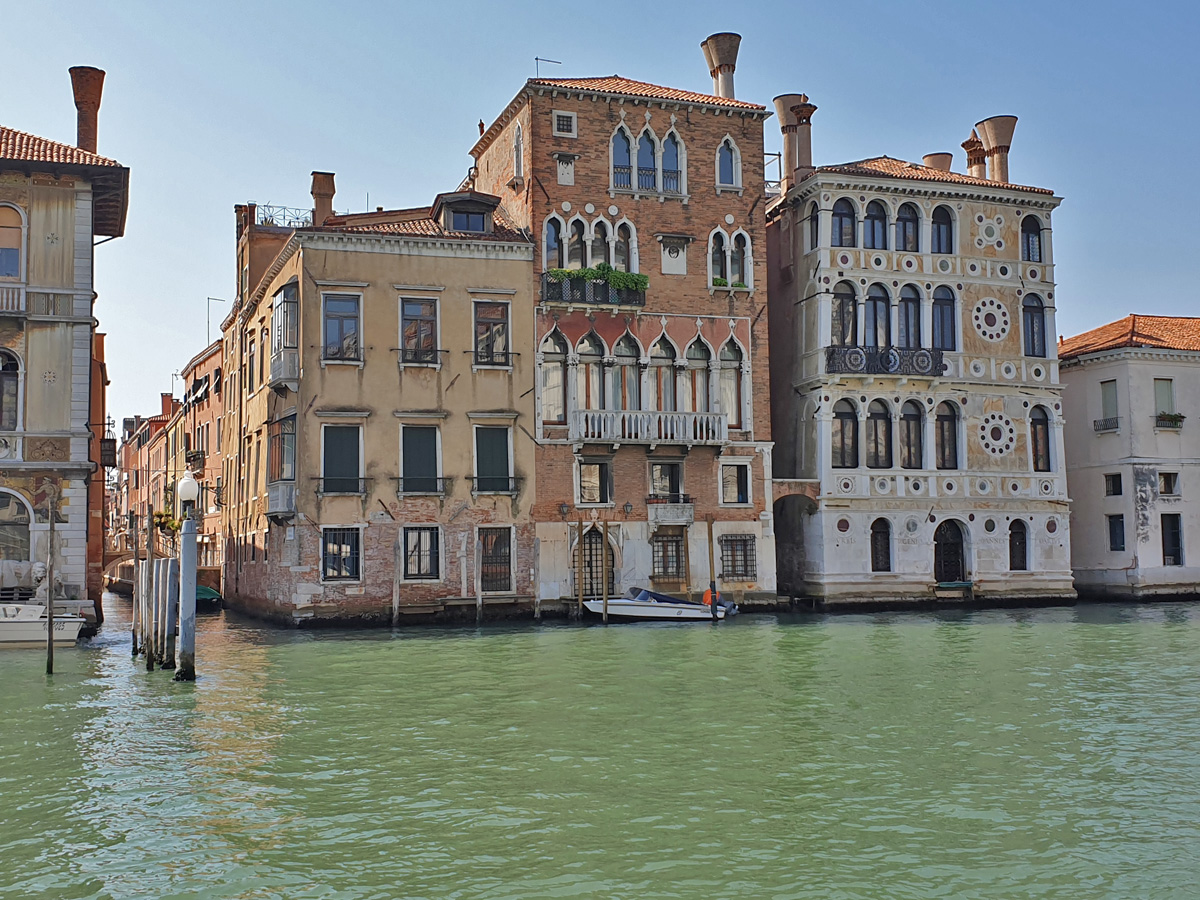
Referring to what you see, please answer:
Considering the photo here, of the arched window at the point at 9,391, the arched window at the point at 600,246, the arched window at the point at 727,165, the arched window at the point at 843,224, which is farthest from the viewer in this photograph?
the arched window at the point at 843,224

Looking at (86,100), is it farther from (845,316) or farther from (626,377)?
(845,316)

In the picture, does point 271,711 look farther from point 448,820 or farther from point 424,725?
point 448,820

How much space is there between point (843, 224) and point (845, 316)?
7.36ft

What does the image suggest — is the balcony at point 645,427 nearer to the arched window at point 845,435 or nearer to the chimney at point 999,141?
the arched window at point 845,435

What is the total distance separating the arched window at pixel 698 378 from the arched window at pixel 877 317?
4258mm

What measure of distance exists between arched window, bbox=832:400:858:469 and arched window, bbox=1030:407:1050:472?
4.95 meters

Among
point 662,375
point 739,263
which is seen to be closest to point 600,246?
point 662,375

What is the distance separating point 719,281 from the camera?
1127 inches

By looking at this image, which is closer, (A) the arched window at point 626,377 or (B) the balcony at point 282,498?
(B) the balcony at point 282,498

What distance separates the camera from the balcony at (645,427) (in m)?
26.8

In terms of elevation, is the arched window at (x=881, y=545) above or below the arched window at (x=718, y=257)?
below

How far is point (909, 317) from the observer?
98.6ft

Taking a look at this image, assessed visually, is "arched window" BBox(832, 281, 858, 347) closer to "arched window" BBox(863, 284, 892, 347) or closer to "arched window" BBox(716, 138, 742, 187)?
"arched window" BBox(863, 284, 892, 347)

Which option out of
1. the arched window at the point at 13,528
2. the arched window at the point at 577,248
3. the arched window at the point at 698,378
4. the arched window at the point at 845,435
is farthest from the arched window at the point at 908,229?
the arched window at the point at 13,528
